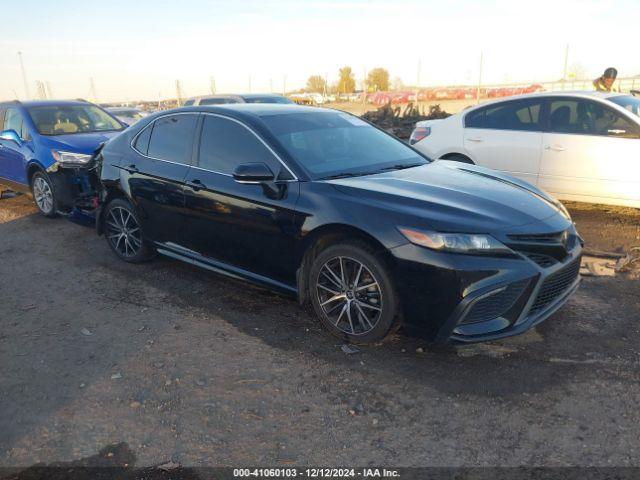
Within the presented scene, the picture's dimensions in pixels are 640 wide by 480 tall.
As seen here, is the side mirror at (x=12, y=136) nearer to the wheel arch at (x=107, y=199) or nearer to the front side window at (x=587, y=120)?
the wheel arch at (x=107, y=199)

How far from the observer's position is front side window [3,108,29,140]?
303 inches

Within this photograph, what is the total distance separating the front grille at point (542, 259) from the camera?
3.26m

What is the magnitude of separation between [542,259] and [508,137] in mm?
4012

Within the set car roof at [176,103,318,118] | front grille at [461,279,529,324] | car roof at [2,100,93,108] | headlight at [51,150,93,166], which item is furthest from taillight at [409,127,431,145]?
car roof at [2,100,93,108]

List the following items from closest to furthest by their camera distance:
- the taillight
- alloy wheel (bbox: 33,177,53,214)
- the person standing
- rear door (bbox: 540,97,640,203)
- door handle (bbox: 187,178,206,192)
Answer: door handle (bbox: 187,178,206,192) < rear door (bbox: 540,97,640,203) < alloy wheel (bbox: 33,177,53,214) < the taillight < the person standing

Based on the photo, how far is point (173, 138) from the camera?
4801 mm

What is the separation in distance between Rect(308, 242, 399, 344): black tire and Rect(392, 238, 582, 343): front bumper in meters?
0.13

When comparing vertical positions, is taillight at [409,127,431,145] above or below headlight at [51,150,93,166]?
above

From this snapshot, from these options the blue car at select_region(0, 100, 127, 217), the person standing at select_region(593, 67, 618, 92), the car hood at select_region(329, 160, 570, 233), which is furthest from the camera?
the person standing at select_region(593, 67, 618, 92)

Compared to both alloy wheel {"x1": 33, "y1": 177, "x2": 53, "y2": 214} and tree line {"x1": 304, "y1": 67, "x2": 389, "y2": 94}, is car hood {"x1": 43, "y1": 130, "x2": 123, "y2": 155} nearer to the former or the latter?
alloy wheel {"x1": 33, "y1": 177, "x2": 53, "y2": 214}

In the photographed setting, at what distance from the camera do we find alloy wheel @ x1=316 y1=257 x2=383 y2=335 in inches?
136

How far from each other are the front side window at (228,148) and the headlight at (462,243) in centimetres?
133

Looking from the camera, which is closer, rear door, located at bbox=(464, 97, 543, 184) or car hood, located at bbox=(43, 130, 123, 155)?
rear door, located at bbox=(464, 97, 543, 184)

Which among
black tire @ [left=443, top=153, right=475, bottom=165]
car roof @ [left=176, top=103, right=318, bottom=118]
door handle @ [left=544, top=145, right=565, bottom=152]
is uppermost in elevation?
car roof @ [left=176, top=103, right=318, bottom=118]
